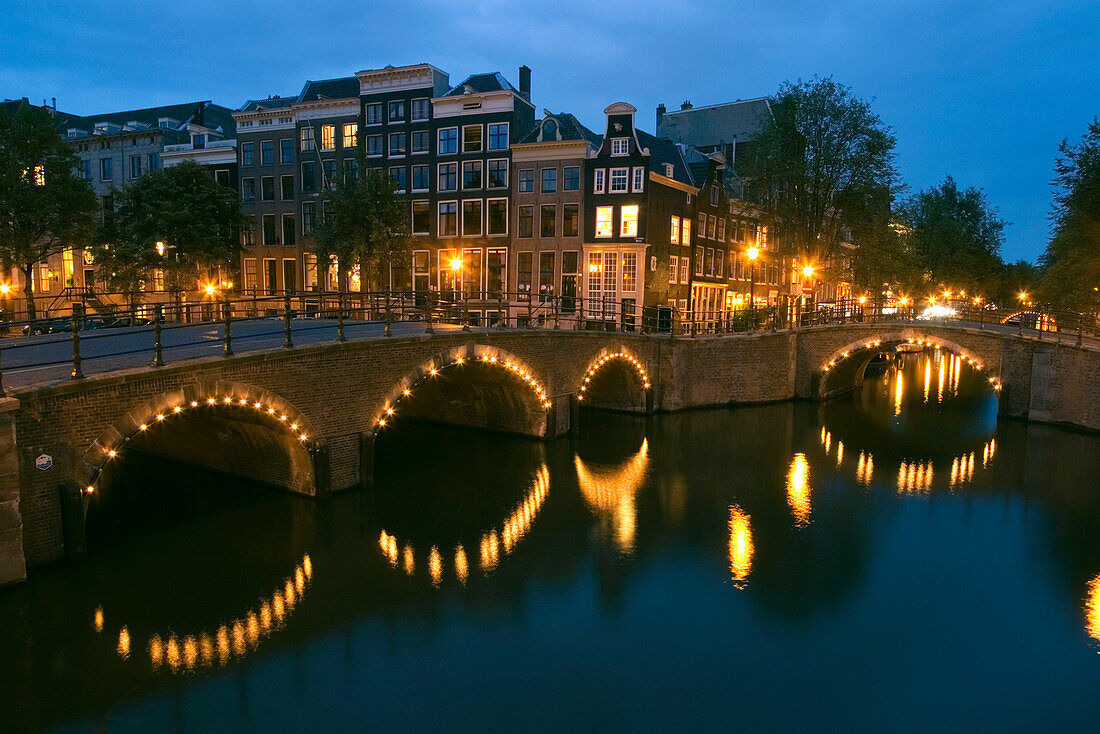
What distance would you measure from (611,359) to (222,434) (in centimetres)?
1468

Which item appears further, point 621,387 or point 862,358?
point 862,358

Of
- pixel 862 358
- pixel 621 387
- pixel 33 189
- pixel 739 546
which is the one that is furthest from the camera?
pixel 862 358

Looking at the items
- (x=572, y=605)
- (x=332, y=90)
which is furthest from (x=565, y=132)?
(x=572, y=605)

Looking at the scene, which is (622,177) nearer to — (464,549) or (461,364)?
(461,364)

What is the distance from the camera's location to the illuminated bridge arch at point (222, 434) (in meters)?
12.7

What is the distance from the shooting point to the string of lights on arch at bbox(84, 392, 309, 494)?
40.7ft

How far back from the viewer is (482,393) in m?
25.9

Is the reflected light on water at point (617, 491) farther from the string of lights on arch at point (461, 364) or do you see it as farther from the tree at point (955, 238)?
the tree at point (955, 238)

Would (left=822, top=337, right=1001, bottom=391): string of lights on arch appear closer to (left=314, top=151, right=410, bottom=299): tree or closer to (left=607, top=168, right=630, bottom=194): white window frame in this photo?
(left=607, top=168, right=630, bottom=194): white window frame

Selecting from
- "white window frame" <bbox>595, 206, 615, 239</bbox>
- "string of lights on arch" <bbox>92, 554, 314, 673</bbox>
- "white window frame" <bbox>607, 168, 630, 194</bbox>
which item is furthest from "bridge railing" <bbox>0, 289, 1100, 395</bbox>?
"white window frame" <bbox>607, 168, 630, 194</bbox>

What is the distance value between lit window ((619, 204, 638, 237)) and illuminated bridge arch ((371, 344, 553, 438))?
17.2 metres

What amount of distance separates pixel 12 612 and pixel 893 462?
23.6 meters

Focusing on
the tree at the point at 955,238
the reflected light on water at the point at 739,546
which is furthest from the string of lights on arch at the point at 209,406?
the tree at the point at 955,238

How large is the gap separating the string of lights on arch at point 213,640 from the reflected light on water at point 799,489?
38.8ft
